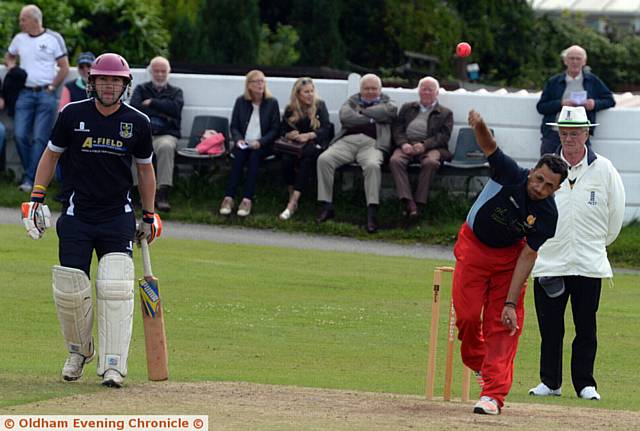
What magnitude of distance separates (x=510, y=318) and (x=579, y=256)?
180 centimetres

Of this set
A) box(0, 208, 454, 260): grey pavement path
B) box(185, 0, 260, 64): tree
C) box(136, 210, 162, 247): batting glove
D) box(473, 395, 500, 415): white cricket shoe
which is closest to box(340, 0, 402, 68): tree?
box(185, 0, 260, 64): tree

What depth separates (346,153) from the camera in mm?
20531

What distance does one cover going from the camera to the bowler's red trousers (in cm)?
1063

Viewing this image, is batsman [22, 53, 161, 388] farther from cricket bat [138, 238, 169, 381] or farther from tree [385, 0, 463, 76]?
tree [385, 0, 463, 76]

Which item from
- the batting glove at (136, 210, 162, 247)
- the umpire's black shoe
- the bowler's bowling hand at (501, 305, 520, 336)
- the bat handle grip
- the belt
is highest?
the belt

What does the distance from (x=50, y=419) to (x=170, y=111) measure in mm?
12373

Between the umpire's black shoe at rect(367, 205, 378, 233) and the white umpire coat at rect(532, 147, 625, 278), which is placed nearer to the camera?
the white umpire coat at rect(532, 147, 625, 278)

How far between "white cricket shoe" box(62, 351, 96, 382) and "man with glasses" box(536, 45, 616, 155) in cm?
1042

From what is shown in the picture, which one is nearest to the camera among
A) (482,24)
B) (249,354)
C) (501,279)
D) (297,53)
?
(501,279)

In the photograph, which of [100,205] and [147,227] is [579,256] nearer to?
[147,227]

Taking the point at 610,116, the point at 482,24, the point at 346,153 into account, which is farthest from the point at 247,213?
the point at 482,24

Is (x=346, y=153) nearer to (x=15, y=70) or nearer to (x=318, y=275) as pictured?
(x=318, y=275)

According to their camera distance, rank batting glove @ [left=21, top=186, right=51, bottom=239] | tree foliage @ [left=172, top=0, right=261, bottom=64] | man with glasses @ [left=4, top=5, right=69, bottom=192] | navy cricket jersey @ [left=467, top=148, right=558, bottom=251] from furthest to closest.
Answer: tree foliage @ [left=172, top=0, right=261, bottom=64], man with glasses @ [left=4, top=5, right=69, bottom=192], batting glove @ [left=21, top=186, right=51, bottom=239], navy cricket jersey @ [left=467, top=148, right=558, bottom=251]

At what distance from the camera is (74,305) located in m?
10.8
